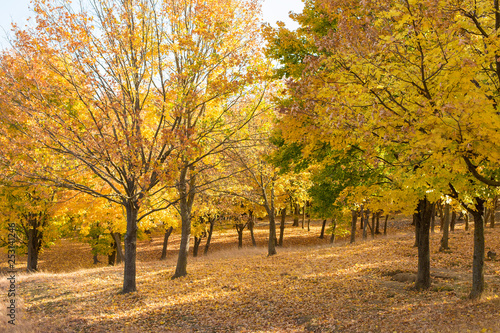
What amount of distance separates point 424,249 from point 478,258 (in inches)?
68.3

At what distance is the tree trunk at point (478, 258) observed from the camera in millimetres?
7977

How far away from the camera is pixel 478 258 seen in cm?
817

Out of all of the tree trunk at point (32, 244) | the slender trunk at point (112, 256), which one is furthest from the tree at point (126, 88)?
the slender trunk at point (112, 256)

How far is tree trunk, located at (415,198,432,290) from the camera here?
962 centimetres

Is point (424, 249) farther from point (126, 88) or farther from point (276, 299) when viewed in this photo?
point (126, 88)

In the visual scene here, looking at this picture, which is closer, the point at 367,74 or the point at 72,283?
the point at 367,74

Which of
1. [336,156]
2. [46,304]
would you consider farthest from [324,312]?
[46,304]

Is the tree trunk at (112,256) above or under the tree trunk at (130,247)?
under

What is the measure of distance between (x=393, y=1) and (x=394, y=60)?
98cm

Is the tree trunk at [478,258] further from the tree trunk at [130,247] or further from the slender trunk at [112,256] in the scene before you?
the slender trunk at [112,256]

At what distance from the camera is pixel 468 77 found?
4.46 metres

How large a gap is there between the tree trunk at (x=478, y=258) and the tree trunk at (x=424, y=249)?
1.44 metres

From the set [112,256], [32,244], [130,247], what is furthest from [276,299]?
[112,256]

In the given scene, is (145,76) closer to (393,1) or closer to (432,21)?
(393,1)
